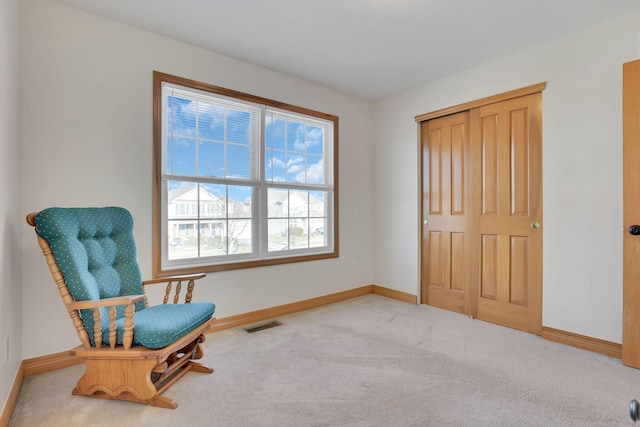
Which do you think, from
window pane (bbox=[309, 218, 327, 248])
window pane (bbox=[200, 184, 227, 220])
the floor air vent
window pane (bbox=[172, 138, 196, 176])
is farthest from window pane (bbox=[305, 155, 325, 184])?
the floor air vent

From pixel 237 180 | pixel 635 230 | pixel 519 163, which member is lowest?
pixel 635 230

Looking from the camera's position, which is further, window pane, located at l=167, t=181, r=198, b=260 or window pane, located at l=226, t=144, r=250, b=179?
window pane, located at l=226, t=144, r=250, b=179

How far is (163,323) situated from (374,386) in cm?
134

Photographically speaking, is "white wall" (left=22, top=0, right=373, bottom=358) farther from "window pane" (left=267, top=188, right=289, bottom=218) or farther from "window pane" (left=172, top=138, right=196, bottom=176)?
"window pane" (left=267, top=188, right=289, bottom=218)

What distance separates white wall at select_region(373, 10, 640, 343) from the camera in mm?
2498

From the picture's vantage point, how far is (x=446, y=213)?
12.2 ft

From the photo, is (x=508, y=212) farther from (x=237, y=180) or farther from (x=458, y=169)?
(x=237, y=180)

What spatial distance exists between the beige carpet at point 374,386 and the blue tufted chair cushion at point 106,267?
0.40 meters

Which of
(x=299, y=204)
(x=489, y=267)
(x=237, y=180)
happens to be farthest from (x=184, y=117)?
(x=489, y=267)

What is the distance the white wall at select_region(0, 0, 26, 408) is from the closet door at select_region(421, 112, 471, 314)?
3647 millimetres

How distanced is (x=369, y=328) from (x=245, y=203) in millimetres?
1726

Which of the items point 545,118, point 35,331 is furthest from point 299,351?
point 545,118

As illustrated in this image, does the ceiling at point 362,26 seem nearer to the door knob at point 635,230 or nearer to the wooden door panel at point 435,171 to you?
the wooden door panel at point 435,171

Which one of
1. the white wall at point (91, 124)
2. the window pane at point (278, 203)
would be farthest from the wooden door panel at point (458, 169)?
the white wall at point (91, 124)
